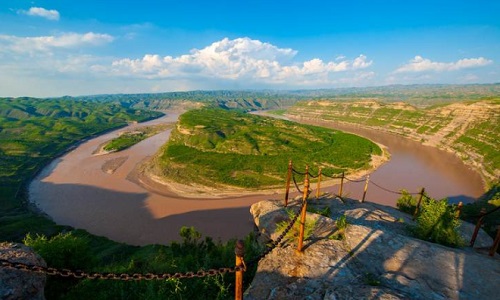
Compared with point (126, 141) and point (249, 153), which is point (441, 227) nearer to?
point (249, 153)

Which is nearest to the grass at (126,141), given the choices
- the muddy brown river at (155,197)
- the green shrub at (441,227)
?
the muddy brown river at (155,197)

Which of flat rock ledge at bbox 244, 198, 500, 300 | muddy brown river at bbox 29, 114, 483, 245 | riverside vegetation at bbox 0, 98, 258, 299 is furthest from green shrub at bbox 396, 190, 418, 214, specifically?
riverside vegetation at bbox 0, 98, 258, 299

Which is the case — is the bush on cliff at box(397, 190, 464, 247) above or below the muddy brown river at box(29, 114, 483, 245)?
above

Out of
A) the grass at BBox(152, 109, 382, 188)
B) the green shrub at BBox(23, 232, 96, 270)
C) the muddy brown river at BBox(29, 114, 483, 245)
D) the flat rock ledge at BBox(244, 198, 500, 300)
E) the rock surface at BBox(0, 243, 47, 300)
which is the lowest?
the muddy brown river at BBox(29, 114, 483, 245)

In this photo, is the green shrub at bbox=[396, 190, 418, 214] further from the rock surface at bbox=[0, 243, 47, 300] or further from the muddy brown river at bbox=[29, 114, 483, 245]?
the rock surface at bbox=[0, 243, 47, 300]

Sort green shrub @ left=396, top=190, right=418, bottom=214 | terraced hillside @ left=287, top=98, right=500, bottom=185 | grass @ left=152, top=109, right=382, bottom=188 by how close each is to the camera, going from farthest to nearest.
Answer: terraced hillside @ left=287, top=98, right=500, bottom=185 → grass @ left=152, top=109, right=382, bottom=188 → green shrub @ left=396, top=190, right=418, bottom=214

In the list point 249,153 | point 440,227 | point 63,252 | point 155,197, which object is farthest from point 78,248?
point 249,153

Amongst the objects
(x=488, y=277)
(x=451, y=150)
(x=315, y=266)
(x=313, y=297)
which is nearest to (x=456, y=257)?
(x=488, y=277)

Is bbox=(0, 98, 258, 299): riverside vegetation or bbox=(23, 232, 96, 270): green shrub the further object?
bbox=(23, 232, 96, 270): green shrub
